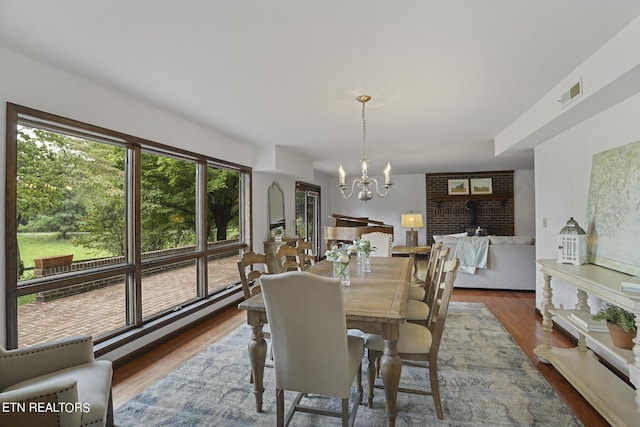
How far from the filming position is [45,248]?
2.41 m

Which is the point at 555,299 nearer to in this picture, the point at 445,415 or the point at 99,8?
the point at 445,415

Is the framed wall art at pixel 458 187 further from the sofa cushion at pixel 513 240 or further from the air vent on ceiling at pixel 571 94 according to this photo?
the air vent on ceiling at pixel 571 94

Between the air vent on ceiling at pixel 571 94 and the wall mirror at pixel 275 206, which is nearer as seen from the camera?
the air vent on ceiling at pixel 571 94

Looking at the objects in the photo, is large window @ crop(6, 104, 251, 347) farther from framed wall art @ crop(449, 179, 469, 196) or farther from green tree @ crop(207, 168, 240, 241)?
framed wall art @ crop(449, 179, 469, 196)

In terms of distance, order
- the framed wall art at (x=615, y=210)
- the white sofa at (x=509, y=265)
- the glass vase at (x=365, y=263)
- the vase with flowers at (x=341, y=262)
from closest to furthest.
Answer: the framed wall art at (x=615, y=210) → the vase with flowers at (x=341, y=262) → the glass vase at (x=365, y=263) → the white sofa at (x=509, y=265)

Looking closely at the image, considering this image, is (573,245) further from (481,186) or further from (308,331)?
(481,186)

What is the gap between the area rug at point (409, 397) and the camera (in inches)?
78.7

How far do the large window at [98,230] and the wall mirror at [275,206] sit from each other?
154cm

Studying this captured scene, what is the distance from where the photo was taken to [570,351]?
8.68ft

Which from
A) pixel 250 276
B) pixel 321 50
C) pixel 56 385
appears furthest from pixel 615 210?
pixel 56 385

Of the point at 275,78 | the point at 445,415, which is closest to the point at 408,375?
the point at 445,415

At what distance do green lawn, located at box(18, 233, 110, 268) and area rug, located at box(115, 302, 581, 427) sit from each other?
1257 millimetres

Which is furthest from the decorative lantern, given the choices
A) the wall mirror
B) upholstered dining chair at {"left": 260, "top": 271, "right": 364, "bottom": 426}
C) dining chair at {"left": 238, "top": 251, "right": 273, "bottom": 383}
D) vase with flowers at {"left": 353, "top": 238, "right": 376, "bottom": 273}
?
the wall mirror

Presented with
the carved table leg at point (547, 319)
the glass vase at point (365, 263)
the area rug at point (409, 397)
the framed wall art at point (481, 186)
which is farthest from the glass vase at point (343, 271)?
the framed wall art at point (481, 186)
